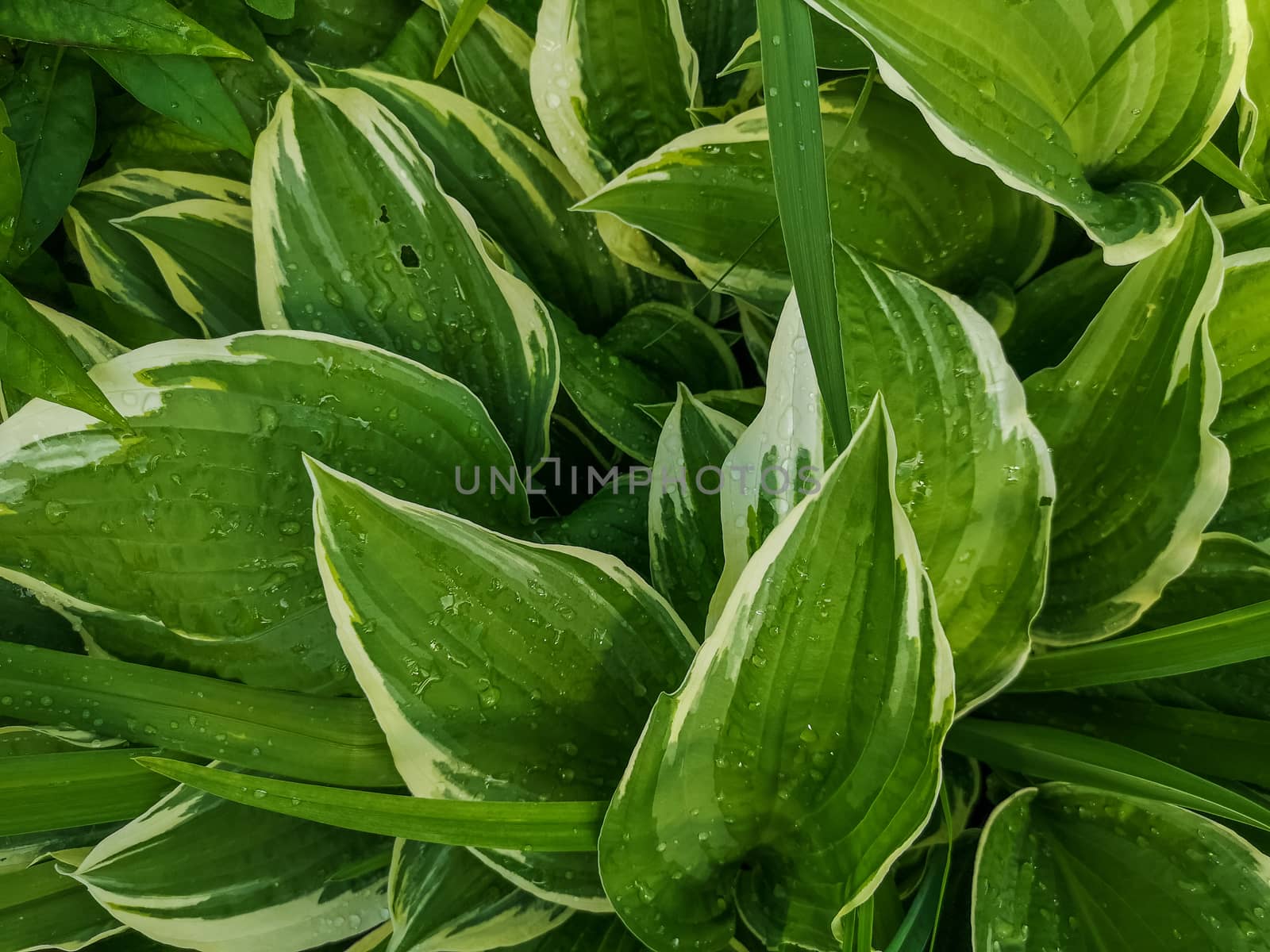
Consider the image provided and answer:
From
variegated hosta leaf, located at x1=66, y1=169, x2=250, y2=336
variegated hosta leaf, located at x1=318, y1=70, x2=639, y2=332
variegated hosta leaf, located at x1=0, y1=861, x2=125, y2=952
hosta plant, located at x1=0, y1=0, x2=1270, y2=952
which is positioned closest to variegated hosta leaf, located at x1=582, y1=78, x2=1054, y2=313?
hosta plant, located at x1=0, y1=0, x2=1270, y2=952

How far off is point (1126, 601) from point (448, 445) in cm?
38

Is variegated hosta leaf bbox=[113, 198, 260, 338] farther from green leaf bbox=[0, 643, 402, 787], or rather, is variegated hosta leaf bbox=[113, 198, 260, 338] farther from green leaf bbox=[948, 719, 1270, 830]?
green leaf bbox=[948, 719, 1270, 830]

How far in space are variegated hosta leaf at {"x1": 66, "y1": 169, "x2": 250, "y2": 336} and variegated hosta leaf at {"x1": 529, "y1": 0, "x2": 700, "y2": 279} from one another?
245 millimetres

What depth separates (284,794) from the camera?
0.34 m

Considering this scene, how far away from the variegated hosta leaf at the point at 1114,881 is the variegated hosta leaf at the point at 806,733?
97mm

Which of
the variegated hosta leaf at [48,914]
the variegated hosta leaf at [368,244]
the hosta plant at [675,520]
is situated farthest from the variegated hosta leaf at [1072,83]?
the variegated hosta leaf at [48,914]

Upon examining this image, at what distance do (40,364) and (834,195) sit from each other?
0.43 meters

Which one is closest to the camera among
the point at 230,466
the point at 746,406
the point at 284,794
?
the point at 284,794

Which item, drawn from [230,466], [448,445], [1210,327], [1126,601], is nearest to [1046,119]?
[1210,327]

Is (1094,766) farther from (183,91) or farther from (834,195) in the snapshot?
(183,91)

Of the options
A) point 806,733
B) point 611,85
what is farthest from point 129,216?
point 806,733

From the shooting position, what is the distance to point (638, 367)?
0.61 metres

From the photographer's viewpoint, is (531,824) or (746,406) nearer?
(531,824)

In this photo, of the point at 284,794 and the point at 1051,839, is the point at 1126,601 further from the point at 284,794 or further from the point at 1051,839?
the point at 284,794
